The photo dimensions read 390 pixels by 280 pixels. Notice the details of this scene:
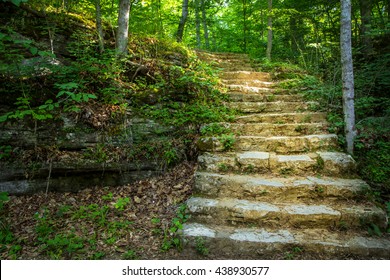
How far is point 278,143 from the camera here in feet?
13.5

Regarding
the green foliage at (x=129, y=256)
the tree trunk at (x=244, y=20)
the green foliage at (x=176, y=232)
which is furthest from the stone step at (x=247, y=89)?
the tree trunk at (x=244, y=20)

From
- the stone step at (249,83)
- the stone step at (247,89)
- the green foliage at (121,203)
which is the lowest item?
the green foliage at (121,203)

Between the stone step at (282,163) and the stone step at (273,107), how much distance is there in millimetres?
1554

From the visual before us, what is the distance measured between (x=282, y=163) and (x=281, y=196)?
640 mm

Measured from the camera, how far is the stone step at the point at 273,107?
5.08 metres

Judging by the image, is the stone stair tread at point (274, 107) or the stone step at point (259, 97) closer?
the stone stair tread at point (274, 107)

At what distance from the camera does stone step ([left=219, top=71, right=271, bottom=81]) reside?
22.3 feet

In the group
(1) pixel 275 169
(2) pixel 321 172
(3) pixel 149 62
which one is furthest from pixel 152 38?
(2) pixel 321 172

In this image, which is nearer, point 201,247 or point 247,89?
point 201,247

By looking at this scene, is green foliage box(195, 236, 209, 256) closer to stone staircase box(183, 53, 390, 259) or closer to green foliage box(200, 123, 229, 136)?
stone staircase box(183, 53, 390, 259)

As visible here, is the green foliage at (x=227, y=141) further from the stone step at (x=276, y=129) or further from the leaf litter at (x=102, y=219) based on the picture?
the leaf litter at (x=102, y=219)

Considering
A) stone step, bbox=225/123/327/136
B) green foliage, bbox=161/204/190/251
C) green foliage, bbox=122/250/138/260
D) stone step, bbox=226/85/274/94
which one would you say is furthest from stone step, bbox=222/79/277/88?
green foliage, bbox=122/250/138/260

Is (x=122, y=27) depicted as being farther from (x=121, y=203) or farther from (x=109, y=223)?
(x=109, y=223)

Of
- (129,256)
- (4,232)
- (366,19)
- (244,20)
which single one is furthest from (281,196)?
(244,20)
